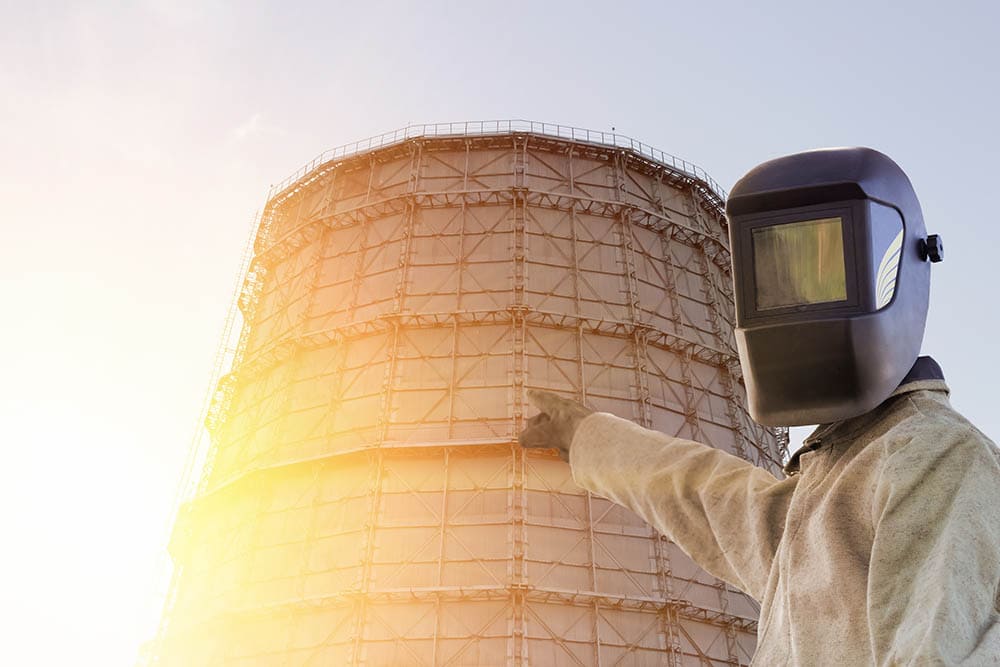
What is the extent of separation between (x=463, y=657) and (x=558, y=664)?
1.68m

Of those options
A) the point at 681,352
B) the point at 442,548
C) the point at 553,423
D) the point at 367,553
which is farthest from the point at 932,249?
the point at 681,352

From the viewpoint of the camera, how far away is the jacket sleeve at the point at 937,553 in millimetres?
951

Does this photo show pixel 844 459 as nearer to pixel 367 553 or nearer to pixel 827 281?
pixel 827 281

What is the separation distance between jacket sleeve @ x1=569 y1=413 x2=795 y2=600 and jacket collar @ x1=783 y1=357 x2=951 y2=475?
0.13 m

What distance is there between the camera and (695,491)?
1541 mm

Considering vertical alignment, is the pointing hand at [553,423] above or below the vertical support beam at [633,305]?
below

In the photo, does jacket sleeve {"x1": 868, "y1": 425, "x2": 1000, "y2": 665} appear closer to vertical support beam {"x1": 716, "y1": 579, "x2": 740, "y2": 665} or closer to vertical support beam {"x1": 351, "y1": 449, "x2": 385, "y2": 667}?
vertical support beam {"x1": 351, "y1": 449, "x2": 385, "y2": 667}

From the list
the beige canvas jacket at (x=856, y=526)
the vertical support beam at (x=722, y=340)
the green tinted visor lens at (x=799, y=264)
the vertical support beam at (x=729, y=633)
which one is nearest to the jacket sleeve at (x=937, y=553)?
the beige canvas jacket at (x=856, y=526)

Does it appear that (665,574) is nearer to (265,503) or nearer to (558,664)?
(558,664)

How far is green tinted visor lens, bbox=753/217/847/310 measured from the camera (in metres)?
1.31

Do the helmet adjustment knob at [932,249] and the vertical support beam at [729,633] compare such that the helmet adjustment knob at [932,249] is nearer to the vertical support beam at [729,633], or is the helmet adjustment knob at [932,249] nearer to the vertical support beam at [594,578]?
the vertical support beam at [594,578]

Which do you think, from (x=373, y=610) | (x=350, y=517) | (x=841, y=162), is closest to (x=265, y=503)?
(x=350, y=517)

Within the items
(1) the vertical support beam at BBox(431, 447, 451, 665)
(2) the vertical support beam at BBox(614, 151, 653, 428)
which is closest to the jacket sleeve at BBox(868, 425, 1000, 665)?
(1) the vertical support beam at BBox(431, 447, 451, 665)

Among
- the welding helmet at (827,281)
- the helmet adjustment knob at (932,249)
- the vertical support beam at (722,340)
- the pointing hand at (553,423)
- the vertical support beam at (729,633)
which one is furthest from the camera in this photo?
the vertical support beam at (722,340)
